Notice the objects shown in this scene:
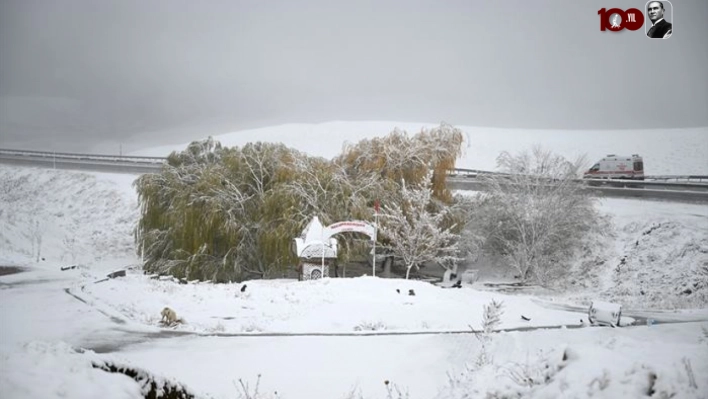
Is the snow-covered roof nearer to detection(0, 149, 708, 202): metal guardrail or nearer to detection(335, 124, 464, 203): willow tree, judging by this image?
detection(335, 124, 464, 203): willow tree

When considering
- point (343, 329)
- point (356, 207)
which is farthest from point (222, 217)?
point (343, 329)

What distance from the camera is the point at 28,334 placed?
749cm

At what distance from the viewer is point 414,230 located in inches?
765

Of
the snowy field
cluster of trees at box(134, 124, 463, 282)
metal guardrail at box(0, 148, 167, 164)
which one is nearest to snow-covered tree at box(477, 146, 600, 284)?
the snowy field

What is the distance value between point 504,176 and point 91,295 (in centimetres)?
1745

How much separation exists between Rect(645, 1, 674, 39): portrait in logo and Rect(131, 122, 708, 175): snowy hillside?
376 inches

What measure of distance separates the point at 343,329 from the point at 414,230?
9.82 m

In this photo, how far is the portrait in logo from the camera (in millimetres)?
10453

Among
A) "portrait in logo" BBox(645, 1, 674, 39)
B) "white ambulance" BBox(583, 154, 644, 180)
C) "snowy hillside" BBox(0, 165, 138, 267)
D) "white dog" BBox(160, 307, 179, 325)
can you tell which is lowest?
"white dog" BBox(160, 307, 179, 325)

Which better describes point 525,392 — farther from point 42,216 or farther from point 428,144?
point 428,144

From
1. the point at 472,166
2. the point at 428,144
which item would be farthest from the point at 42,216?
the point at 472,166

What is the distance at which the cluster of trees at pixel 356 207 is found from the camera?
1984 centimetres

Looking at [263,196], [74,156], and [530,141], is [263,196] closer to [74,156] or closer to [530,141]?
[74,156]

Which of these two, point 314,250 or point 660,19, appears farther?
point 314,250
